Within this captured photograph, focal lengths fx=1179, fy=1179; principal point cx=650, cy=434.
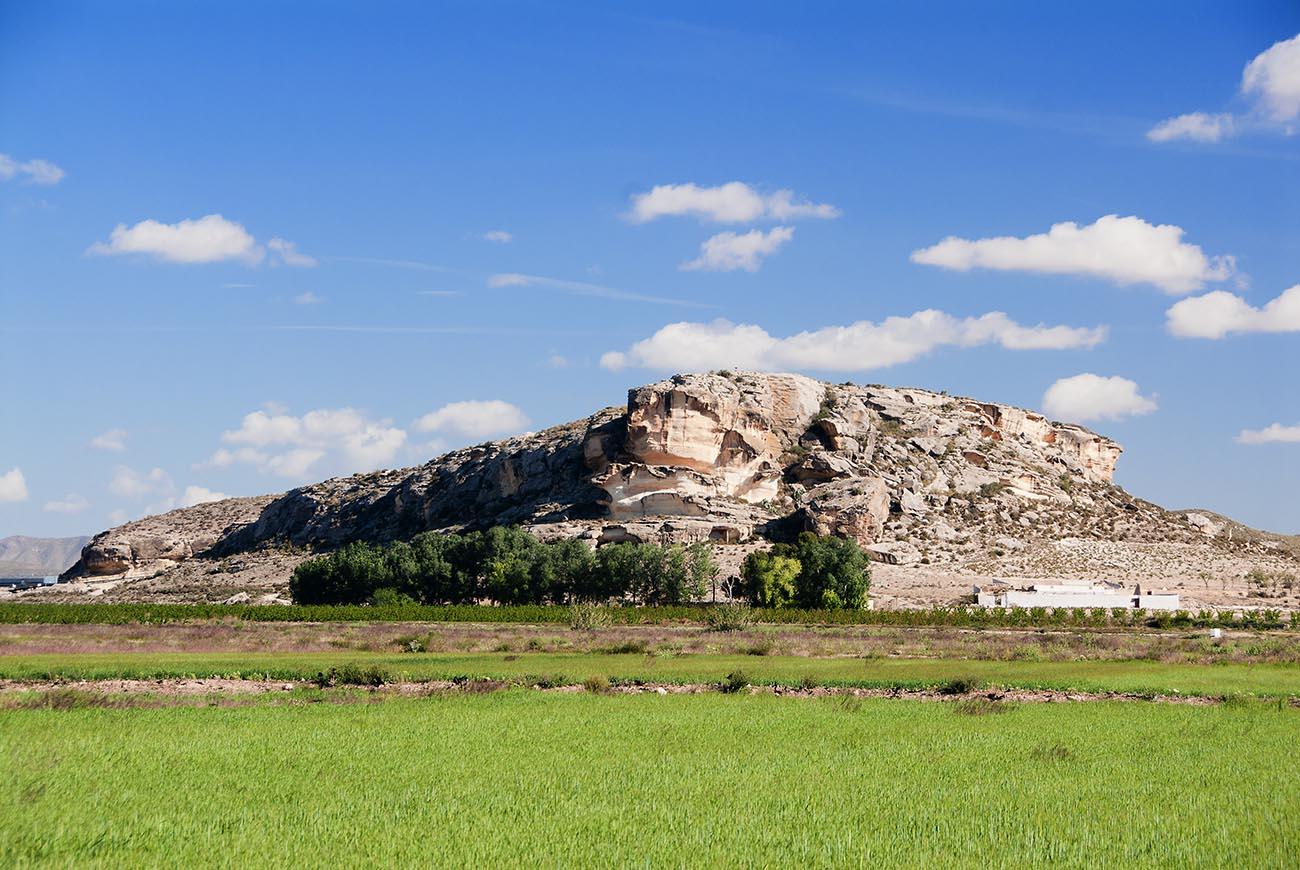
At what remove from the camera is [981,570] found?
3622 inches

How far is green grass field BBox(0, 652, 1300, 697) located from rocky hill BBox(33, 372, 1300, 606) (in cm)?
4278

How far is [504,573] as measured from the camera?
3194 inches

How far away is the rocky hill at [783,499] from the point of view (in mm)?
96125

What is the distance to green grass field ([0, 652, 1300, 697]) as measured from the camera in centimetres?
3316

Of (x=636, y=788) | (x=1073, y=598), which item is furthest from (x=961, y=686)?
(x=1073, y=598)

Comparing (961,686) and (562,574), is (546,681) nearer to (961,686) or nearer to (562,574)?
(961,686)

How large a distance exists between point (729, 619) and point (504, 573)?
25.4m

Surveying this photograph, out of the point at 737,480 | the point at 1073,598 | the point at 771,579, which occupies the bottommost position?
the point at 1073,598

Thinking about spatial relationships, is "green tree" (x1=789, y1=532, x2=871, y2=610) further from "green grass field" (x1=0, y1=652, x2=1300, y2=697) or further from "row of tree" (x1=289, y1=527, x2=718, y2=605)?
"green grass field" (x1=0, y1=652, x2=1300, y2=697)

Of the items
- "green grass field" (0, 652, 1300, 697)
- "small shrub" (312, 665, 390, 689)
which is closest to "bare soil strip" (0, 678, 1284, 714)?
"small shrub" (312, 665, 390, 689)

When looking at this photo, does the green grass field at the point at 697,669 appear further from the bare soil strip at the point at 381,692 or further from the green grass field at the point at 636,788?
the green grass field at the point at 636,788

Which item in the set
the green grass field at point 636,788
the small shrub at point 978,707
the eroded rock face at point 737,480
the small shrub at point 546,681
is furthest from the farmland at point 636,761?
the eroded rock face at point 737,480

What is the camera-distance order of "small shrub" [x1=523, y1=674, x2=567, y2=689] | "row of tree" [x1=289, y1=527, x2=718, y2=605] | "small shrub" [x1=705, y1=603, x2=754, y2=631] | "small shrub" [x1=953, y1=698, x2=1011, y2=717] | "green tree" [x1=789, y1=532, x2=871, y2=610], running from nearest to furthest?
"small shrub" [x1=953, y1=698, x2=1011, y2=717] → "small shrub" [x1=523, y1=674, x2=567, y2=689] → "small shrub" [x1=705, y1=603, x2=754, y2=631] → "green tree" [x1=789, y1=532, x2=871, y2=610] → "row of tree" [x1=289, y1=527, x2=718, y2=605]

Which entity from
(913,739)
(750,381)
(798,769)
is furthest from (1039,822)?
(750,381)
